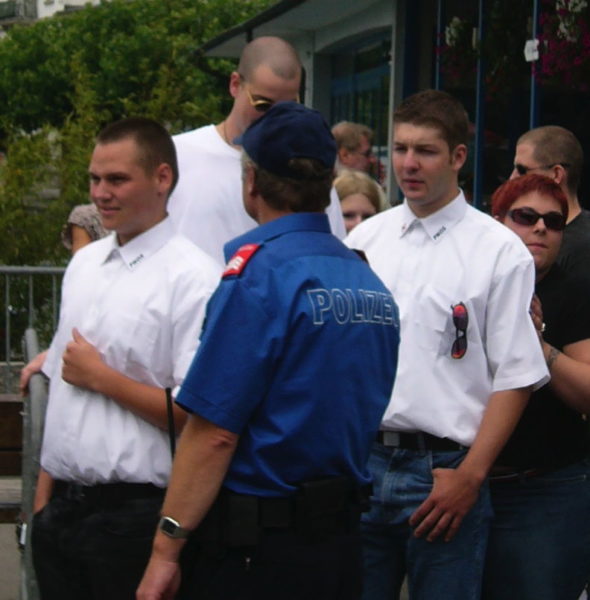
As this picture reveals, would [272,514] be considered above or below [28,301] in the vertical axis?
below

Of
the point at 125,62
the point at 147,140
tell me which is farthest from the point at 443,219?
the point at 125,62

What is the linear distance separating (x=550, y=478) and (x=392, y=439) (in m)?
0.52

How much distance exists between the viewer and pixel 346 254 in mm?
3521

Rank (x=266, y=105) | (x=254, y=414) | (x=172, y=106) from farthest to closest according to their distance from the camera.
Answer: (x=172, y=106) → (x=266, y=105) → (x=254, y=414)

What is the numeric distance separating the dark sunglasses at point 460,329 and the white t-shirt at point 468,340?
0.04 ft

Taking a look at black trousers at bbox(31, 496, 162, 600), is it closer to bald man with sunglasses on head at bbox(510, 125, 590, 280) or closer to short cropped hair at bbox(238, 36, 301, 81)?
short cropped hair at bbox(238, 36, 301, 81)

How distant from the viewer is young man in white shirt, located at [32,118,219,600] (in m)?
3.79

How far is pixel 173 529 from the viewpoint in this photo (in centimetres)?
334

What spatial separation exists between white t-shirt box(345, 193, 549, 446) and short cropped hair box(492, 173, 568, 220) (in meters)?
0.39

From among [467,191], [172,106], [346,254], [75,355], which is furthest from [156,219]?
[172,106]

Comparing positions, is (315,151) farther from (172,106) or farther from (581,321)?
(172,106)

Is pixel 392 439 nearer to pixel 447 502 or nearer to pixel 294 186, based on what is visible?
pixel 447 502

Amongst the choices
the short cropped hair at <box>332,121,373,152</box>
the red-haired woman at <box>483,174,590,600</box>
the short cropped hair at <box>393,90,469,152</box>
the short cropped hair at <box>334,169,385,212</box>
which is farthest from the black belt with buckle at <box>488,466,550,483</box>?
the short cropped hair at <box>332,121,373,152</box>

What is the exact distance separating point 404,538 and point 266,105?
1390 millimetres
